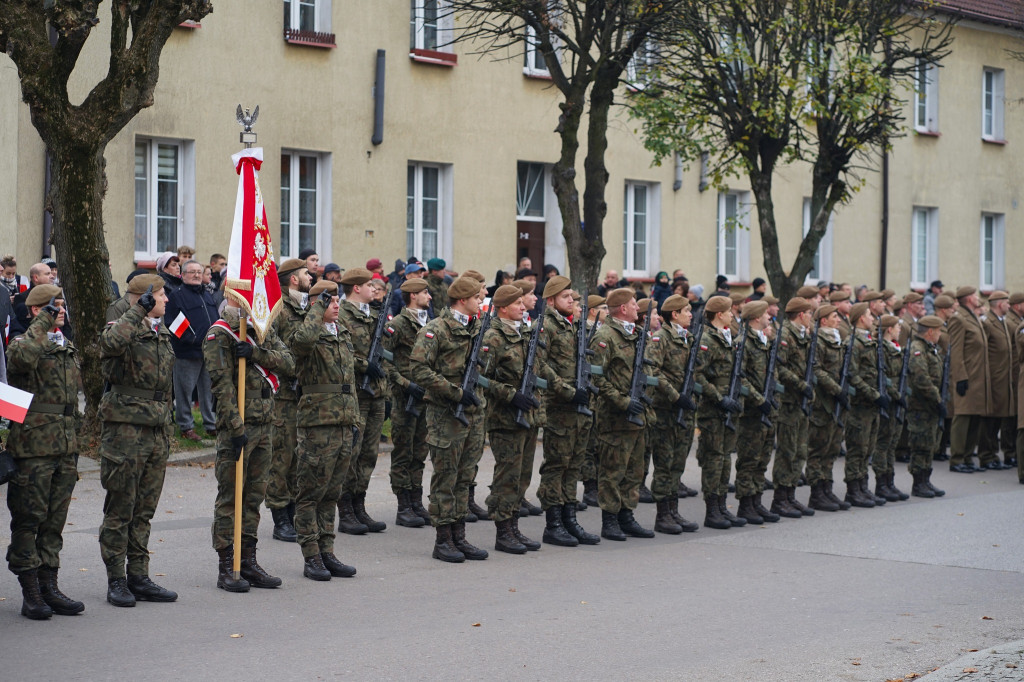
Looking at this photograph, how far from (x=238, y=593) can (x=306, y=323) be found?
176cm

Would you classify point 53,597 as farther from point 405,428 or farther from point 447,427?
point 405,428

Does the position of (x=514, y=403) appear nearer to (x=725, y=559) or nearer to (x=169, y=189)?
(x=725, y=559)

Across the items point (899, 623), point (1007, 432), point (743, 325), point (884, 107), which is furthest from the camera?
point (884, 107)

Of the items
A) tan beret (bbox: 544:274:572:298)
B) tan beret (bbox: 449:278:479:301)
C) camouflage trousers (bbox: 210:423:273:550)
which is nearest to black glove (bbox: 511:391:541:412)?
tan beret (bbox: 449:278:479:301)

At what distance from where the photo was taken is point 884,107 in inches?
857

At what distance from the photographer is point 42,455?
25.7ft

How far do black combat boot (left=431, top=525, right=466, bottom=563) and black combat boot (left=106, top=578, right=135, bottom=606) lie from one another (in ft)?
8.03

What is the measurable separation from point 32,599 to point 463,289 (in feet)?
12.5

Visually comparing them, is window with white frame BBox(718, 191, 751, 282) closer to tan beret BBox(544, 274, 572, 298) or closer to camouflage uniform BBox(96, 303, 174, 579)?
tan beret BBox(544, 274, 572, 298)

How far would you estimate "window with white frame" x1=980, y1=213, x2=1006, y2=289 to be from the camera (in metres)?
34.3

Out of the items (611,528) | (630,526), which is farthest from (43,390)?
(630,526)

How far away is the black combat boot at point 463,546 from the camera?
33.2 ft

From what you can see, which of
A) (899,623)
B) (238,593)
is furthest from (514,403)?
(899,623)

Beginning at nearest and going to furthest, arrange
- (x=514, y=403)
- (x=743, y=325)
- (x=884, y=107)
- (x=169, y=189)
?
1. (x=514, y=403)
2. (x=743, y=325)
3. (x=169, y=189)
4. (x=884, y=107)
